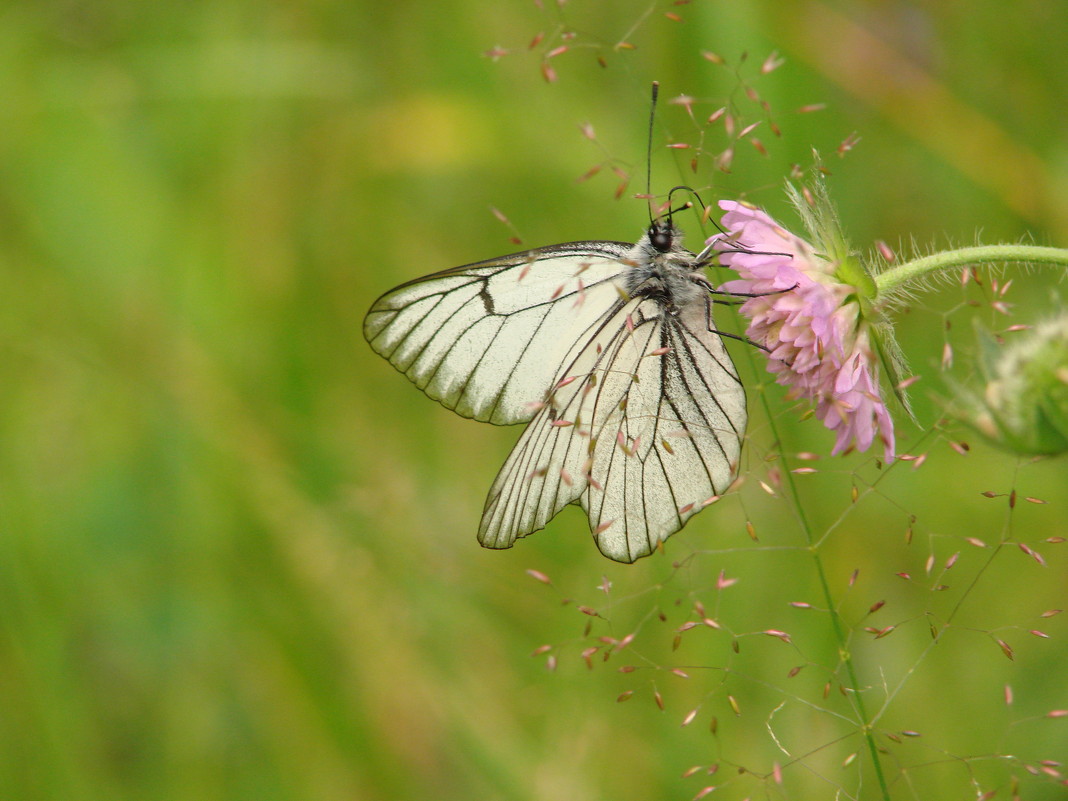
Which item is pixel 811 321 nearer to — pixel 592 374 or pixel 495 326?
pixel 592 374

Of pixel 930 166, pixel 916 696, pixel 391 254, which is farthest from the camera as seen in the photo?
pixel 391 254

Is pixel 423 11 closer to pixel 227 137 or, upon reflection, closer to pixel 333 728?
pixel 227 137

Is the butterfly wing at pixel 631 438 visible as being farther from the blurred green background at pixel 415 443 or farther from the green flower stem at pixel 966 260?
the green flower stem at pixel 966 260

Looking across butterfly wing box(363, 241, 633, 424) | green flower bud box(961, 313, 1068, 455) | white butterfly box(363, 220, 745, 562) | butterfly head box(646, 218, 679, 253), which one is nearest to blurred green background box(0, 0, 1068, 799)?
butterfly head box(646, 218, 679, 253)

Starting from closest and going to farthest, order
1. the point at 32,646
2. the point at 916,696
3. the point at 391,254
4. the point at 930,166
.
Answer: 1. the point at 32,646
2. the point at 916,696
3. the point at 930,166
4. the point at 391,254

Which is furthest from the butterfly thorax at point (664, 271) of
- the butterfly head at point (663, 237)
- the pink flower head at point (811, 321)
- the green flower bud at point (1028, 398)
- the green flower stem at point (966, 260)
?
the green flower bud at point (1028, 398)

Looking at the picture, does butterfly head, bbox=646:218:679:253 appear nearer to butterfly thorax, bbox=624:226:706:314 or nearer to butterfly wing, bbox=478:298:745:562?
butterfly thorax, bbox=624:226:706:314

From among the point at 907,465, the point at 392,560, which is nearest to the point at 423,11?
the point at 392,560
